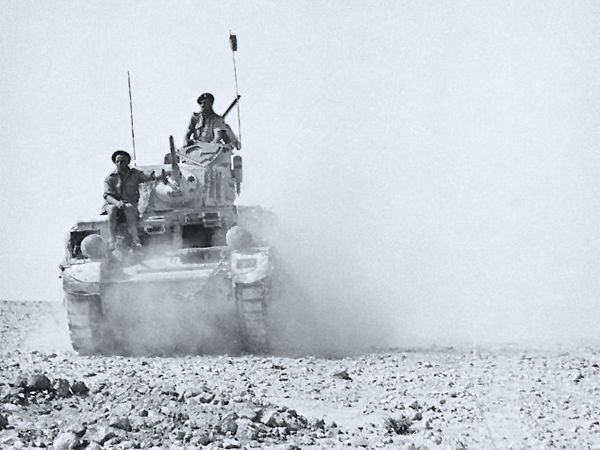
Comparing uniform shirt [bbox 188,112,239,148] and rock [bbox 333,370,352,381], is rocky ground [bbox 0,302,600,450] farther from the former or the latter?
uniform shirt [bbox 188,112,239,148]

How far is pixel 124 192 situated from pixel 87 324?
228 cm

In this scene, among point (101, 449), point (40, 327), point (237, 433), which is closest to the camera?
point (101, 449)

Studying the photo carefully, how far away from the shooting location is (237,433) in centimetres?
722

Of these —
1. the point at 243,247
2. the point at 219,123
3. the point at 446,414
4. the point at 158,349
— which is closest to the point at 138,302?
the point at 158,349

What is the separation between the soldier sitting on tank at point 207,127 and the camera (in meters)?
16.4

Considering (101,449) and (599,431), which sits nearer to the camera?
(101,449)

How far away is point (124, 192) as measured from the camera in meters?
14.7

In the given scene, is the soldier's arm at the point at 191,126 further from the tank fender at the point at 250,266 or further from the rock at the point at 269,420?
the rock at the point at 269,420

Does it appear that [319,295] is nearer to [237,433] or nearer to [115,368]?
[115,368]

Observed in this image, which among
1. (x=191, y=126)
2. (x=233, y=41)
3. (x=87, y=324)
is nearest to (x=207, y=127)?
(x=191, y=126)

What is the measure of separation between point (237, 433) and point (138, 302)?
634 cm

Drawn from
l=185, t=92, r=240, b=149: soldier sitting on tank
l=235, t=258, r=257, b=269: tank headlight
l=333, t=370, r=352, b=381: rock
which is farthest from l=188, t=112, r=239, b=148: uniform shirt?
l=333, t=370, r=352, b=381: rock

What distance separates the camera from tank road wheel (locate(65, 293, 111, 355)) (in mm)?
13266

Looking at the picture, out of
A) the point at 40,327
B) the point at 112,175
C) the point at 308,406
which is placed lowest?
the point at 40,327
